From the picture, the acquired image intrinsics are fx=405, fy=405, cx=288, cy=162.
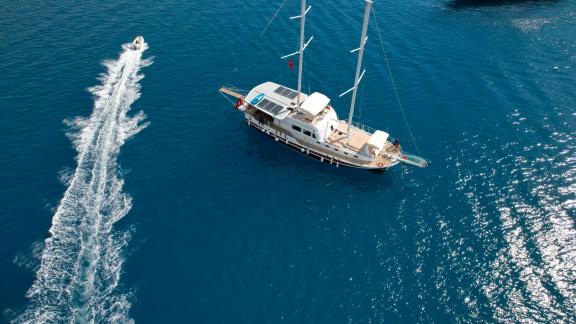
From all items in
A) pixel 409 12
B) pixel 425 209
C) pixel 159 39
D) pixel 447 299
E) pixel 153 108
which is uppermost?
pixel 409 12

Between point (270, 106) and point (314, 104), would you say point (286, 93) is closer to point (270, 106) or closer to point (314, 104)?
point (270, 106)

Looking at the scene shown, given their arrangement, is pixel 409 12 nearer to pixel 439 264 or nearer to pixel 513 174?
pixel 513 174

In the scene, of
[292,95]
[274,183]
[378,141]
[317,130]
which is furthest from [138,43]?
[378,141]

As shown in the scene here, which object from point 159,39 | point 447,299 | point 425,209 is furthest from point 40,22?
point 447,299

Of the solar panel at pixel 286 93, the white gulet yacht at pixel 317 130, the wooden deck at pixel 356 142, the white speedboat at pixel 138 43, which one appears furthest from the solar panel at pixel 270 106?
the white speedboat at pixel 138 43

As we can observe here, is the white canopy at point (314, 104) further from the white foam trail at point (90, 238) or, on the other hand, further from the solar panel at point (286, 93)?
the white foam trail at point (90, 238)

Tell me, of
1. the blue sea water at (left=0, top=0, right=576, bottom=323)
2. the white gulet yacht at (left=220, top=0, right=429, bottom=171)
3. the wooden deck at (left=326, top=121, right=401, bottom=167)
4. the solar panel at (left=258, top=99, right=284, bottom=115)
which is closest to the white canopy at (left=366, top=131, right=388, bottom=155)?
the white gulet yacht at (left=220, top=0, right=429, bottom=171)

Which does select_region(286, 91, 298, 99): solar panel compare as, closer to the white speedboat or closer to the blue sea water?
the blue sea water
